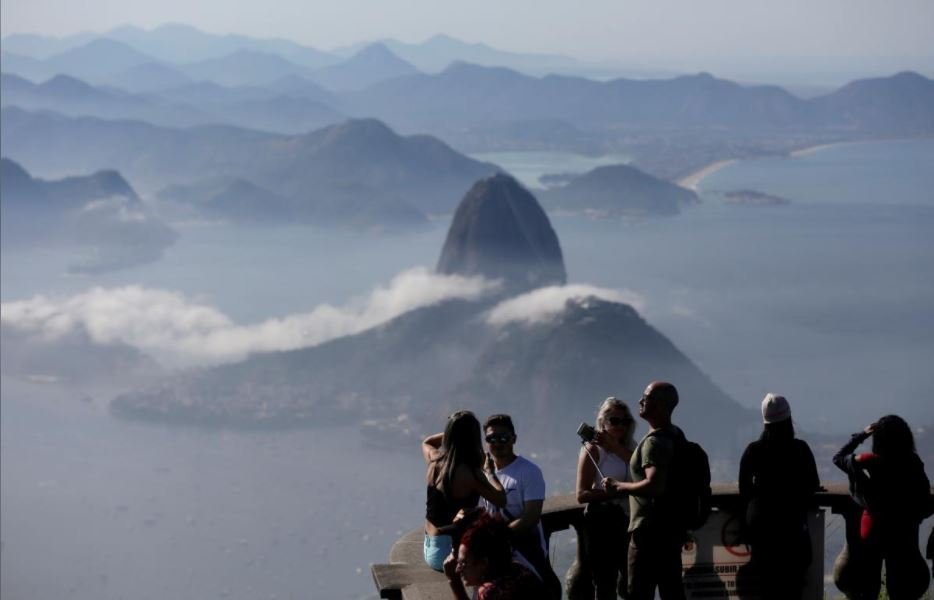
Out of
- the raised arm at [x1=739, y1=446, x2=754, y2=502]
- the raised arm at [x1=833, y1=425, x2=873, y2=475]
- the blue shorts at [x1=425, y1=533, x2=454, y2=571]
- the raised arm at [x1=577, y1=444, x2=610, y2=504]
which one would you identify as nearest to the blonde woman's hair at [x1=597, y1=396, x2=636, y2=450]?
the raised arm at [x1=577, y1=444, x2=610, y2=504]

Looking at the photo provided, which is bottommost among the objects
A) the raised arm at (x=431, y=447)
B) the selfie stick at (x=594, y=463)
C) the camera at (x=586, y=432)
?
the selfie stick at (x=594, y=463)

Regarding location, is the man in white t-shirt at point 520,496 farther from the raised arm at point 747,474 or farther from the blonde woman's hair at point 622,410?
the raised arm at point 747,474

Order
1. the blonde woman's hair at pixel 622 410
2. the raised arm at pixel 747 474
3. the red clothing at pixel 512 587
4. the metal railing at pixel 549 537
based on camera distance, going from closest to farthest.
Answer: the red clothing at pixel 512 587, the metal railing at pixel 549 537, the blonde woman's hair at pixel 622 410, the raised arm at pixel 747 474

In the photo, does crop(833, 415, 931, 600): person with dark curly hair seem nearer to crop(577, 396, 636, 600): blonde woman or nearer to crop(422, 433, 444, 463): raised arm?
crop(577, 396, 636, 600): blonde woman

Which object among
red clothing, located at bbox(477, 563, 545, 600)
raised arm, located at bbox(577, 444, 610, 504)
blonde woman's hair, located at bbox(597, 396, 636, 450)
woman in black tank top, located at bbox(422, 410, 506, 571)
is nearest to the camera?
red clothing, located at bbox(477, 563, 545, 600)

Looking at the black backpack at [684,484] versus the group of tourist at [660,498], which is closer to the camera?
the group of tourist at [660,498]

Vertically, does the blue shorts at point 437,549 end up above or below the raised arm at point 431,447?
below

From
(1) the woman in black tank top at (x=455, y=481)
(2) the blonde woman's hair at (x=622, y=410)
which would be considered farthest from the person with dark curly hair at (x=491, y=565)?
(2) the blonde woman's hair at (x=622, y=410)
